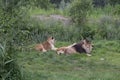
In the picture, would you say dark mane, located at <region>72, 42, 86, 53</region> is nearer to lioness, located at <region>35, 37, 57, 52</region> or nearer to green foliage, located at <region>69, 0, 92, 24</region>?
lioness, located at <region>35, 37, 57, 52</region>

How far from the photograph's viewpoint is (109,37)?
15297 millimetres

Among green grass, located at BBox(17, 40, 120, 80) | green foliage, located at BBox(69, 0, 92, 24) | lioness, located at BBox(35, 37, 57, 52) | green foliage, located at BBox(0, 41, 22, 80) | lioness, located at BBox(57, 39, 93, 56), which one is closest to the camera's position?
green foliage, located at BBox(0, 41, 22, 80)

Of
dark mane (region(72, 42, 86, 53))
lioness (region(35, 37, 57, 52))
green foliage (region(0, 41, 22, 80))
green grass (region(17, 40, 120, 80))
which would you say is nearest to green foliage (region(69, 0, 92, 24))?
green grass (region(17, 40, 120, 80))

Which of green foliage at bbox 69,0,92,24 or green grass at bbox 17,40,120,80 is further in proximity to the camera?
green foliage at bbox 69,0,92,24

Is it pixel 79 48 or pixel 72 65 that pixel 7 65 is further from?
pixel 79 48

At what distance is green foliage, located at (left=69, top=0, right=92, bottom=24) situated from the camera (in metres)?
15.9

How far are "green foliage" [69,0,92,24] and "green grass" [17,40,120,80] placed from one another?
3.09 m

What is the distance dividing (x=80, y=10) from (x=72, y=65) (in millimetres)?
6388

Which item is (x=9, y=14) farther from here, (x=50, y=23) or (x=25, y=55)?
(x=50, y=23)

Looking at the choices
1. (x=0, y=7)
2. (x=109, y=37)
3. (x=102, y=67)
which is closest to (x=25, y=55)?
(x=0, y=7)

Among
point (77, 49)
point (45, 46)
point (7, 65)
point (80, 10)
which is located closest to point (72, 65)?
point (77, 49)

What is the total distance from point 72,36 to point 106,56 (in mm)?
3307

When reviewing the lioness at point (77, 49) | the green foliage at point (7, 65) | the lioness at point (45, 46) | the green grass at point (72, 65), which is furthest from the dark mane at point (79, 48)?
the green foliage at point (7, 65)

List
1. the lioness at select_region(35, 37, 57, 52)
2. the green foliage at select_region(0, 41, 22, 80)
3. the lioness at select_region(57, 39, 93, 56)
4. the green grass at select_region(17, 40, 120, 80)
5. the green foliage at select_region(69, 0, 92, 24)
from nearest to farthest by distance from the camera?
1. the green foliage at select_region(0, 41, 22, 80)
2. the green grass at select_region(17, 40, 120, 80)
3. the lioness at select_region(57, 39, 93, 56)
4. the lioness at select_region(35, 37, 57, 52)
5. the green foliage at select_region(69, 0, 92, 24)
